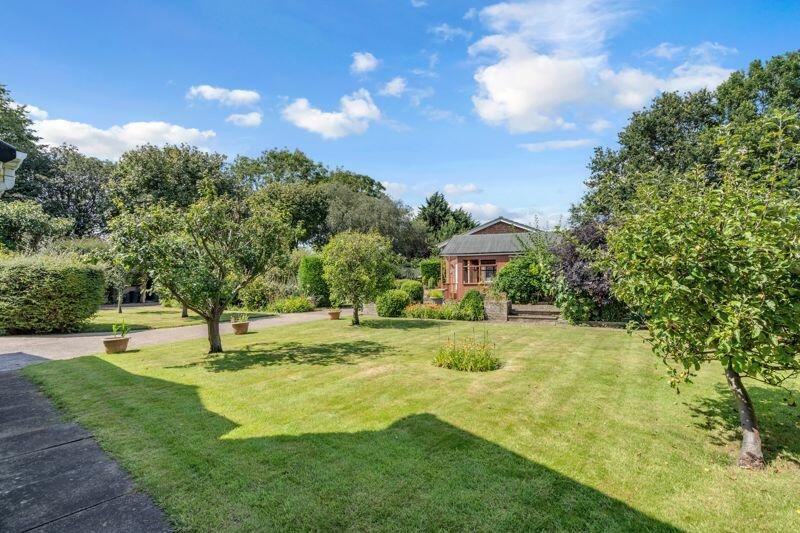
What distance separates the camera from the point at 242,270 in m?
9.98

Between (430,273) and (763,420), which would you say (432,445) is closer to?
(763,420)

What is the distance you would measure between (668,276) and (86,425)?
7530 mm

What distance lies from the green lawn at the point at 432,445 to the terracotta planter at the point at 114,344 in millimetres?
1485

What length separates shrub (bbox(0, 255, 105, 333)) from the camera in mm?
13094

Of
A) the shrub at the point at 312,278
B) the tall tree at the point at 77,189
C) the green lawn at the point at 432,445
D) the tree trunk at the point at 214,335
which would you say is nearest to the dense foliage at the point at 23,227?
the tall tree at the point at 77,189

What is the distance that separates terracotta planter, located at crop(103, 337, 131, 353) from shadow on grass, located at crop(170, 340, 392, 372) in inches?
110

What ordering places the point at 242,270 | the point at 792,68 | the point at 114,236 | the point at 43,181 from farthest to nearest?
the point at 43,181
the point at 792,68
the point at 242,270
the point at 114,236

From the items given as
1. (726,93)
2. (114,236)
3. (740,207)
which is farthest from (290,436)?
(726,93)

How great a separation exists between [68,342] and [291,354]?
7.93 m

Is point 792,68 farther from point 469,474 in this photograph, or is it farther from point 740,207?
point 469,474

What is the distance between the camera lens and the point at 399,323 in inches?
649

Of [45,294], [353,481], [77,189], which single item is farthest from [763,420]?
[77,189]

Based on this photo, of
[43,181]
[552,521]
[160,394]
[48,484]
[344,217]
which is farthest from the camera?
[344,217]

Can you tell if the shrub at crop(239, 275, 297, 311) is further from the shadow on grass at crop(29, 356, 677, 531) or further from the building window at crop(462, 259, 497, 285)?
the shadow on grass at crop(29, 356, 677, 531)
